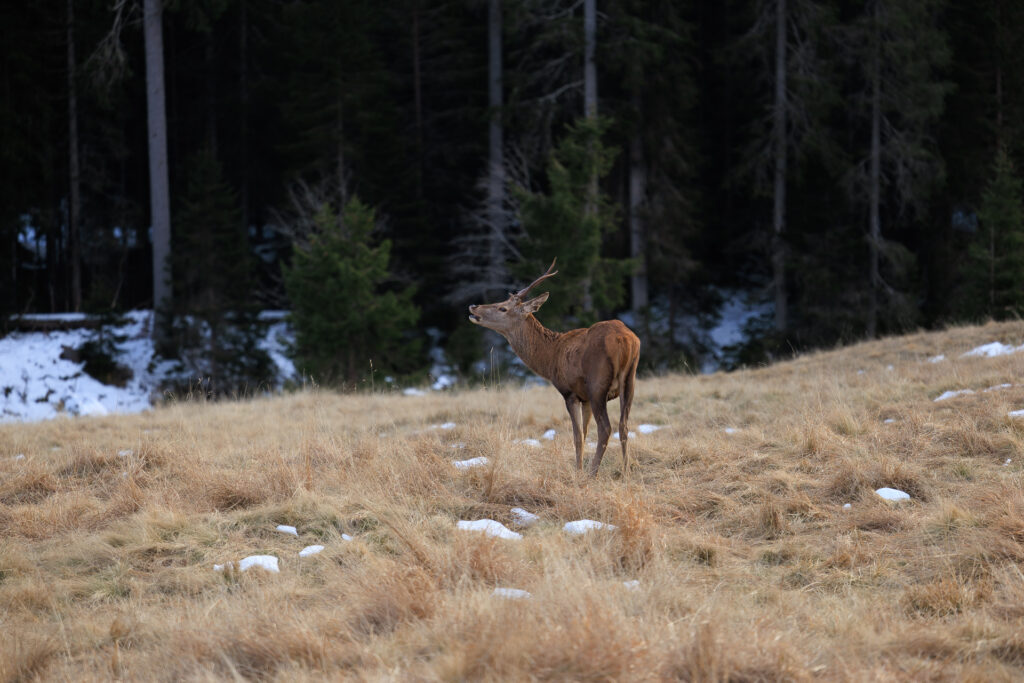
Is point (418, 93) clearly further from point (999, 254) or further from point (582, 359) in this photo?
point (582, 359)

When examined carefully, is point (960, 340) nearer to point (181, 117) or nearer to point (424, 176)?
point (424, 176)

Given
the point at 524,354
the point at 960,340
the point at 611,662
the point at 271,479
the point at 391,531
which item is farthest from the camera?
the point at 960,340

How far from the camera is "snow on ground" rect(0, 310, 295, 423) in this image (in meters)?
20.3

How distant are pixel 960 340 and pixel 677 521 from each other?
Answer: 9.82 meters

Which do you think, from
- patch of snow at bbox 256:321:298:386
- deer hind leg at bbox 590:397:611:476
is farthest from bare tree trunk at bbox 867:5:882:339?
deer hind leg at bbox 590:397:611:476

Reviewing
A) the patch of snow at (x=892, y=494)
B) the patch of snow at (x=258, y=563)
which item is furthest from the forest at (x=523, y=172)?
the patch of snow at (x=258, y=563)

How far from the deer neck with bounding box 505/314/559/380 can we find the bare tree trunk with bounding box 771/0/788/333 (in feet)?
64.7

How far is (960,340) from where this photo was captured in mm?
13281

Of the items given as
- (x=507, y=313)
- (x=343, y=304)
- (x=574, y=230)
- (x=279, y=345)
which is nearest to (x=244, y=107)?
(x=279, y=345)

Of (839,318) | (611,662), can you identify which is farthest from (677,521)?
(839,318)

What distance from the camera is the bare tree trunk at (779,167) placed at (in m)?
26.0

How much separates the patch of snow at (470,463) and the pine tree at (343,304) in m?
12.7

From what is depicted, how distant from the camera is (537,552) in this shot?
180 inches

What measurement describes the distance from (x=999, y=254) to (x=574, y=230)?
421 inches
